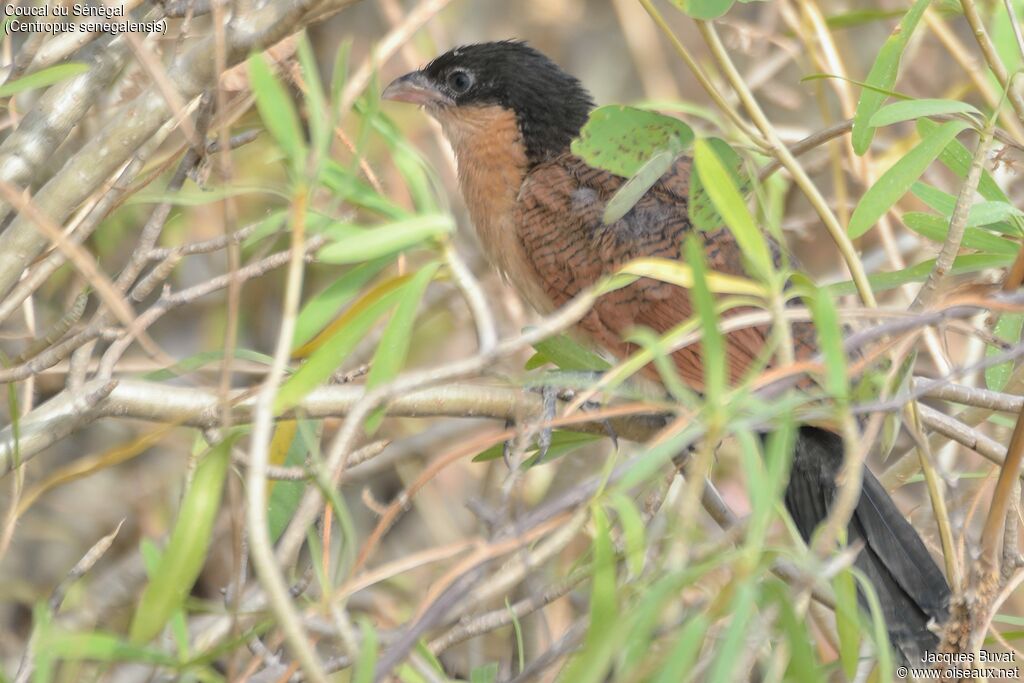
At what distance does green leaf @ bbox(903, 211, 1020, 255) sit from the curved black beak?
6.07 feet

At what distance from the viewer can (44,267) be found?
2076 millimetres

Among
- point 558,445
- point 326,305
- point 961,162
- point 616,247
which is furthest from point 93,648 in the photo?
point 616,247

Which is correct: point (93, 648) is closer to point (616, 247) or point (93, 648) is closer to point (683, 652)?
point (683, 652)

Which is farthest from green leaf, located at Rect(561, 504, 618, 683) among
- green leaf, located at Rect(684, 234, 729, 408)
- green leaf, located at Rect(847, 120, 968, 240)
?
green leaf, located at Rect(847, 120, 968, 240)

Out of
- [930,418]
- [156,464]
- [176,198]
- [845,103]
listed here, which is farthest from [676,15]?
[176,198]

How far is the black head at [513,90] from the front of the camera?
140 inches

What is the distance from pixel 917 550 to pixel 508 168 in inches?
66.5

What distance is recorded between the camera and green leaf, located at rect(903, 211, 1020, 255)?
6.89 feet

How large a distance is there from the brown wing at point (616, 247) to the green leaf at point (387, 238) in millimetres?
1517

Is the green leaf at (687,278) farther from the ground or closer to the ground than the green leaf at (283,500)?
farther from the ground

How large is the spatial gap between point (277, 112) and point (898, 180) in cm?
101

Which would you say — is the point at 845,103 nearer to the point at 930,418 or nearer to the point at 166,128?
the point at 930,418

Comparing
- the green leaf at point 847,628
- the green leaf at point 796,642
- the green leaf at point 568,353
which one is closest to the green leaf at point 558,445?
the green leaf at point 568,353

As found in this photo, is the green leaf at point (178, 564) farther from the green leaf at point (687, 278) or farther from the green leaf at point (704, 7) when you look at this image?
the green leaf at point (704, 7)
